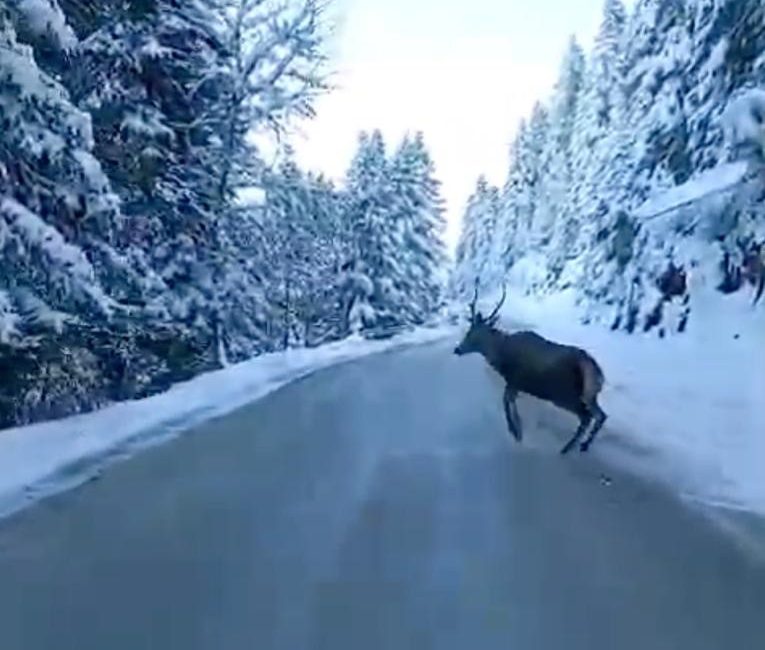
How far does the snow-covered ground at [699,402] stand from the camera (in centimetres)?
1135

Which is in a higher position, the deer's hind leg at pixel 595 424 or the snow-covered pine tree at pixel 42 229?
the snow-covered pine tree at pixel 42 229

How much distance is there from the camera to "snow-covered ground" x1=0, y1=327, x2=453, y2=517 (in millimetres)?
10156

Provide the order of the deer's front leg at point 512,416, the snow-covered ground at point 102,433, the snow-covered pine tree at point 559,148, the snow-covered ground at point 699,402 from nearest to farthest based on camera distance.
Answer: the snow-covered ground at point 102,433, the snow-covered ground at point 699,402, the deer's front leg at point 512,416, the snow-covered pine tree at point 559,148

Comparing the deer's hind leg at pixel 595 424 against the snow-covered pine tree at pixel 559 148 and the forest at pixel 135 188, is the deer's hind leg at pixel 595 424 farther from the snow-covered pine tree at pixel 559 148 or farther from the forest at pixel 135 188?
the snow-covered pine tree at pixel 559 148

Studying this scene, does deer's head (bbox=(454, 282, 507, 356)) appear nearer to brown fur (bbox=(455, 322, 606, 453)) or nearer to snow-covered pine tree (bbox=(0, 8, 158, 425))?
brown fur (bbox=(455, 322, 606, 453))

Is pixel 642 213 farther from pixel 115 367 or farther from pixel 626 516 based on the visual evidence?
pixel 626 516

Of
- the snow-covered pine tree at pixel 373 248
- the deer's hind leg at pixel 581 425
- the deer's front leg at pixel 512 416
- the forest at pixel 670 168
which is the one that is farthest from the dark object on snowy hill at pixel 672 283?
the snow-covered pine tree at pixel 373 248

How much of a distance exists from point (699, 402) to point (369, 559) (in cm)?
1196

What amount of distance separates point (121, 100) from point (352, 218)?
4157 cm

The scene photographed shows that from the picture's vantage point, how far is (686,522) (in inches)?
356

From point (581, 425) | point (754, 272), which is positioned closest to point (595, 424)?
point (581, 425)

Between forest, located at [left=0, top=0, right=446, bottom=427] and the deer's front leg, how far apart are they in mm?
4934

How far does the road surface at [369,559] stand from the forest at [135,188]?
2.97 metres

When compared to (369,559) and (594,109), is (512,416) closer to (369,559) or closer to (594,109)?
(369,559)
